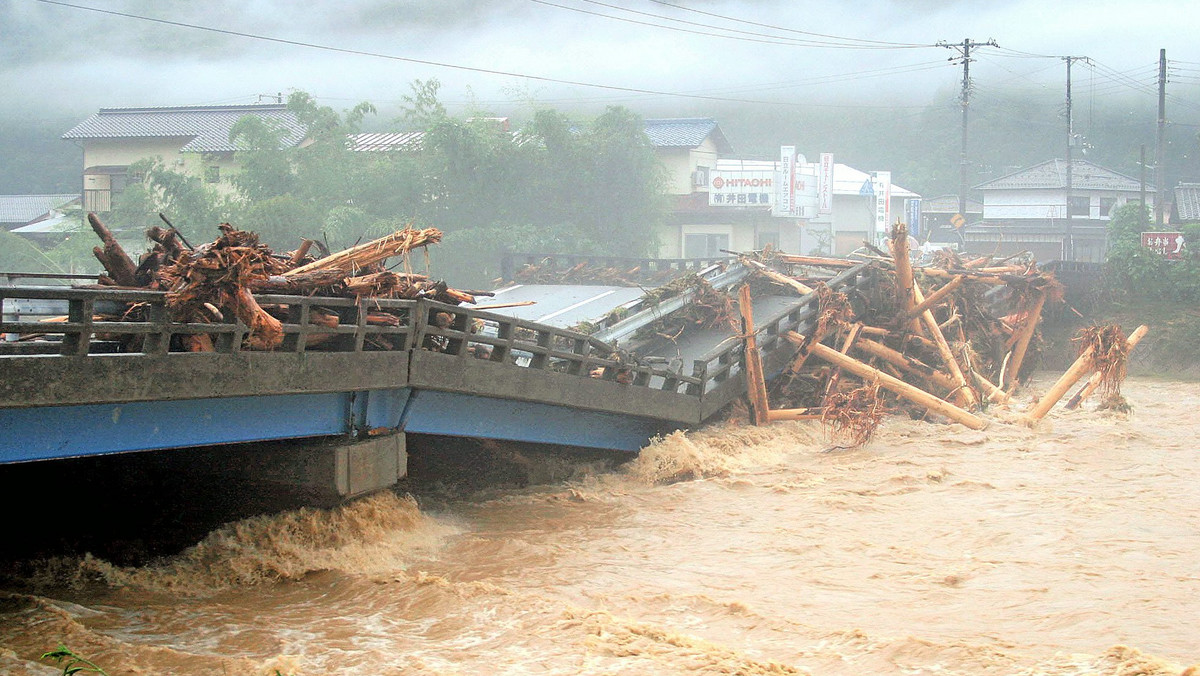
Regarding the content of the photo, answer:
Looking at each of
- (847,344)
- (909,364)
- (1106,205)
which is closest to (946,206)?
(1106,205)

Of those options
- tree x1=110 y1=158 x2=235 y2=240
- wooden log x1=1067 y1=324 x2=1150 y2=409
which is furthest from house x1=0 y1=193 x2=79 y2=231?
wooden log x1=1067 y1=324 x2=1150 y2=409

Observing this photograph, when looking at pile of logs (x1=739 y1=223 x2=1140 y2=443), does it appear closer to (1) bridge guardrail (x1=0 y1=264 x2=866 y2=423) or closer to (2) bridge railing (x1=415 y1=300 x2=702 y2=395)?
(1) bridge guardrail (x1=0 y1=264 x2=866 y2=423)

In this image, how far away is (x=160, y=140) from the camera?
3769 cm

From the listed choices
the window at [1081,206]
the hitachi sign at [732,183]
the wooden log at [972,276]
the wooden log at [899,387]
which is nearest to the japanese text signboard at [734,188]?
the hitachi sign at [732,183]

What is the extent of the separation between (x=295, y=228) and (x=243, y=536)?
A: 19.3m

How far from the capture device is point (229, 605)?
9094 millimetres

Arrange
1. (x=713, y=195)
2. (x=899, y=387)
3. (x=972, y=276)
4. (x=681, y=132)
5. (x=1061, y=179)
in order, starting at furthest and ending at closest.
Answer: (x=1061, y=179) → (x=681, y=132) → (x=713, y=195) → (x=972, y=276) → (x=899, y=387)

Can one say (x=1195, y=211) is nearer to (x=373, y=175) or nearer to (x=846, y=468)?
(x=373, y=175)

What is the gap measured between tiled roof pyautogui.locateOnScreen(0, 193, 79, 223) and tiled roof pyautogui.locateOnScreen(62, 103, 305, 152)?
139 inches

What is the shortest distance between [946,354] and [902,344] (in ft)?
Answer: 3.44

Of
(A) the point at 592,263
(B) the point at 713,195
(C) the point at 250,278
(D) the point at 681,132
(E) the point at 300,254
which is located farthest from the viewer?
(D) the point at 681,132

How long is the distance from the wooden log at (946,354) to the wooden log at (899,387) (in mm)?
513

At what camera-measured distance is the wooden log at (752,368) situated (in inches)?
624

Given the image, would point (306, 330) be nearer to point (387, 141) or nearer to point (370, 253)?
point (370, 253)
